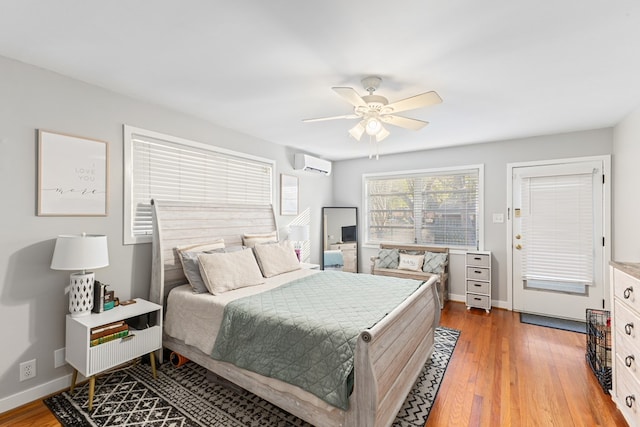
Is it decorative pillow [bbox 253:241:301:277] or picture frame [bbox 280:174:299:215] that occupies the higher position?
picture frame [bbox 280:174:299:215]

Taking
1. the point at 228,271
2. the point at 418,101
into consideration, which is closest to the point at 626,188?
the point at 418,101

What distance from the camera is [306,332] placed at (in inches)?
73.7

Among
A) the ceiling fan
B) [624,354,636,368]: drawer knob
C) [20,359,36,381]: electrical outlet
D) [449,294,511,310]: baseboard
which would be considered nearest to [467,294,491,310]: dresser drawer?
[449,294,511,310]: baseboard

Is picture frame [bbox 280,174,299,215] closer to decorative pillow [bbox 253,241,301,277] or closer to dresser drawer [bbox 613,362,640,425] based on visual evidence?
decorative pillow [bbox 253,241,301,277]

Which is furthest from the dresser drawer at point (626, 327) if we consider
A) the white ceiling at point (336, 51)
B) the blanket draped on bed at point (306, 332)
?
the white ceiling at point (336, 51)

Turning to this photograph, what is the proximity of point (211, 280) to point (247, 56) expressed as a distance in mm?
1843

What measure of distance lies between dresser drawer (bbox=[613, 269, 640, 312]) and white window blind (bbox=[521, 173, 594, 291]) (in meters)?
2.04

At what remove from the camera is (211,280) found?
2.68 meters

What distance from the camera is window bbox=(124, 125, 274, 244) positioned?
2.86m

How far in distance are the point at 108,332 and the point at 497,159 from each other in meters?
4.96

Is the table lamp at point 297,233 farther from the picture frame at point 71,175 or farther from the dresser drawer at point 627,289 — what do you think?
the dresser drawer at point 627,289

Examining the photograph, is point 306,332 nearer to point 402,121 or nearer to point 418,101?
point 418,101

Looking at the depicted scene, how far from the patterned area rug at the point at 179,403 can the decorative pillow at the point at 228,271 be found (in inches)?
30.3

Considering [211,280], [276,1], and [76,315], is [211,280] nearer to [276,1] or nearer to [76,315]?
[76,315]
